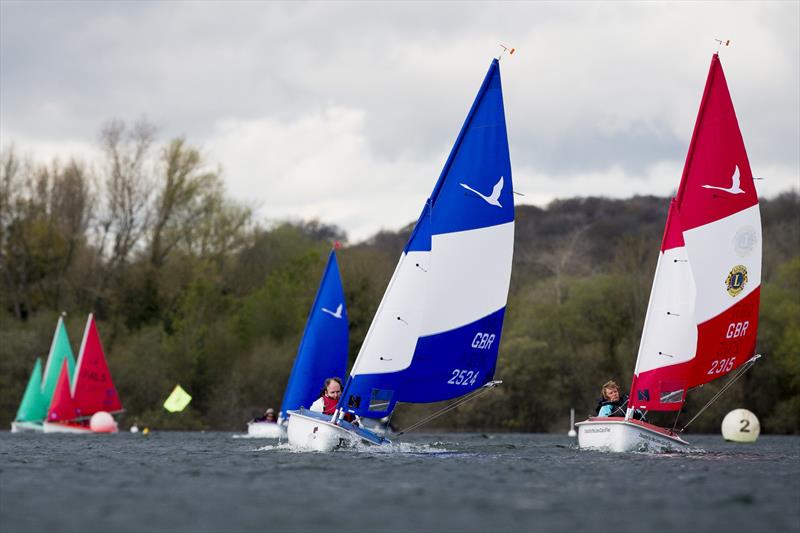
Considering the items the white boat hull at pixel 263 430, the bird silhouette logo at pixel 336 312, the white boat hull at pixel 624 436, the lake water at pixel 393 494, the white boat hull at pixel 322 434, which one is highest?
the bird silhouette logo at pixel 336 312

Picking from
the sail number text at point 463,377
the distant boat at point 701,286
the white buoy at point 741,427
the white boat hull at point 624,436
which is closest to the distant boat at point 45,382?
the white buoy at point 741,427

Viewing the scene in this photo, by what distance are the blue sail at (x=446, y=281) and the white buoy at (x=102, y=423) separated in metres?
27.7

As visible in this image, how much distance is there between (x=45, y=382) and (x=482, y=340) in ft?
109

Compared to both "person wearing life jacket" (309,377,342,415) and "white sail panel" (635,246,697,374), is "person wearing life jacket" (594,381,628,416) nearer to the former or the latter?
"white sail panel" (635,246,697,374)

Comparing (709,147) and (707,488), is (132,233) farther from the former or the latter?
(707,488)

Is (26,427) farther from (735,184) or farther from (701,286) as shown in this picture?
(735,184)

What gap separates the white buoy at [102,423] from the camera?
4919 cm

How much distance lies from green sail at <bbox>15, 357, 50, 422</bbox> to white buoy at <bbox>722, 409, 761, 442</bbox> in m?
27.3

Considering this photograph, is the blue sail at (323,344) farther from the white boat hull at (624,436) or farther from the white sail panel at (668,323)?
the white sail panel at (668,323)

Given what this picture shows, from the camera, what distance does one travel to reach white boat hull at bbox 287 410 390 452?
2352 cm

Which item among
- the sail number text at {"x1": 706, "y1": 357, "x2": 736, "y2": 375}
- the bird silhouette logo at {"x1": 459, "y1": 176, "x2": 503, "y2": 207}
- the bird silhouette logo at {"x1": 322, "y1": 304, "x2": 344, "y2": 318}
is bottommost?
the sail number text at {"x1": 706, "y1": 357, "x2": 736, "y2": 375}

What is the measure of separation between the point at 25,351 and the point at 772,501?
47406 millimetres

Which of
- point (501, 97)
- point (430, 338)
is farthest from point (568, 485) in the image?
point (501, 97)

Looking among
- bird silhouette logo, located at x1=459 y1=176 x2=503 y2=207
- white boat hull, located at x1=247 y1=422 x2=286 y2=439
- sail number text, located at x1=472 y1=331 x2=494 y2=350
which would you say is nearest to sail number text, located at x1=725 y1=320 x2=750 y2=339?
sail number text, located at x1=472 y1=331 x2=494 y2=350
